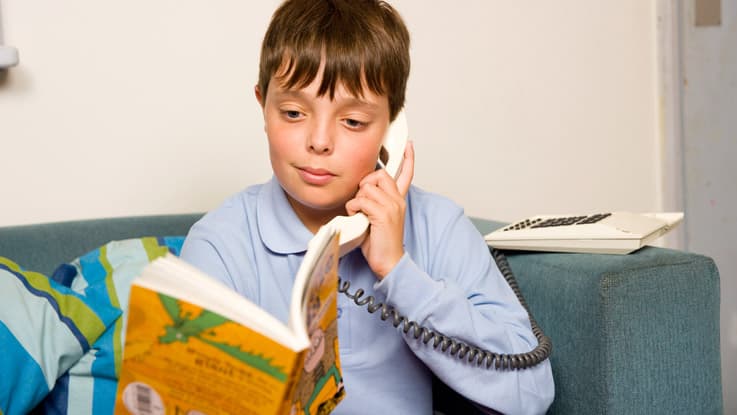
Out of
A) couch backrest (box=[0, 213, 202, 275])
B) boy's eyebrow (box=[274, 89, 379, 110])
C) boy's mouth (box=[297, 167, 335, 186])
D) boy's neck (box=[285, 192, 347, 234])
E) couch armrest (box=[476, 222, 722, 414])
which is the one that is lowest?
couch armrest (box=[476, 222, 722, 414])

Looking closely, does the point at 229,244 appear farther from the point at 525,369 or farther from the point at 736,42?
the point at 736,42

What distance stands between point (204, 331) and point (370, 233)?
0.42 m

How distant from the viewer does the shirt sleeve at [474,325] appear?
1.01 m

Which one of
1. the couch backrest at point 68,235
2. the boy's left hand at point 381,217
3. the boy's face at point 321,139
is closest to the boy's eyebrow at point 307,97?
the boy's face at point 321,139

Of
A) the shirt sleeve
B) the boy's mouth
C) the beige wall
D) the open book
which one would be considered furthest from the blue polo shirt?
the beige wall

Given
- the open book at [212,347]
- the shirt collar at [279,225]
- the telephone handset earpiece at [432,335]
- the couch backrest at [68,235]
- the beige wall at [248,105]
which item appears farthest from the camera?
the beige wall at [248,105]

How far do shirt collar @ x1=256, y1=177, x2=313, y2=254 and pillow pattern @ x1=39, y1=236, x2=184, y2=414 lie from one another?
259 millimetres

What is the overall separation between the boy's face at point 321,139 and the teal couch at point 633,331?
343mm

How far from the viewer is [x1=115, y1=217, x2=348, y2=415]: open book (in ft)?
2.14

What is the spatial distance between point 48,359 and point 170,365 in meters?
0.48

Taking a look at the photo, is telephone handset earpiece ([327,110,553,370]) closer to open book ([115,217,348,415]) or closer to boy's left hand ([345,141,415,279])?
boy's left hand ([345,141,415,279])

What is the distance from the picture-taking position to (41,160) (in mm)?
1506

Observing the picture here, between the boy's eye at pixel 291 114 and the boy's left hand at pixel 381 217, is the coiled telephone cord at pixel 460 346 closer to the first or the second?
the boy's left hand at pixel 381 217

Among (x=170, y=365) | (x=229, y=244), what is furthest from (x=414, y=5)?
(x=170, y=365)
